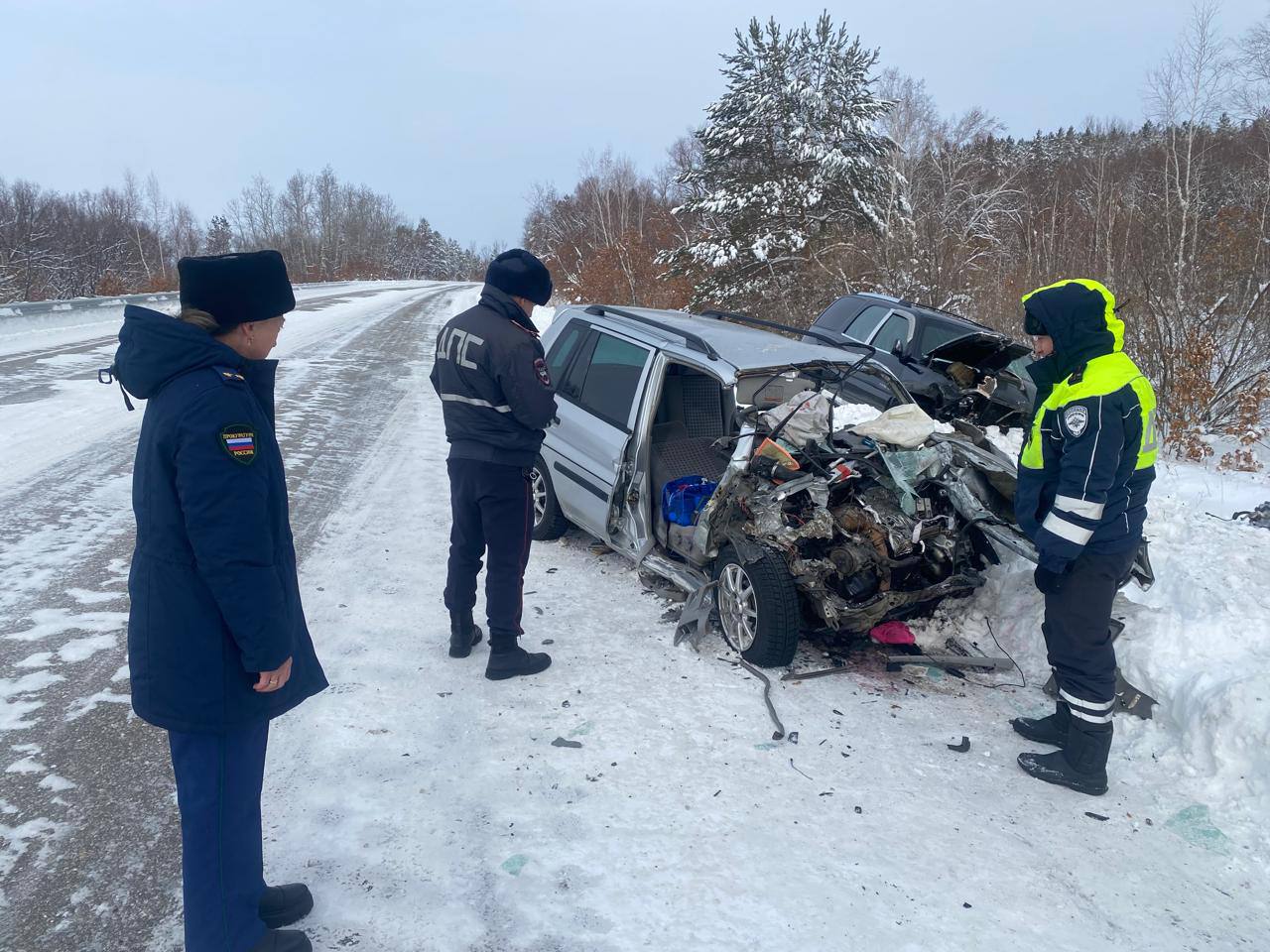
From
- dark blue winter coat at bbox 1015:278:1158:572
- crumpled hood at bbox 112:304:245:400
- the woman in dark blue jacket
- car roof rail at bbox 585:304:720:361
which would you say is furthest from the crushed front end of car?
crumpled hood at bbox 112:304:245:400

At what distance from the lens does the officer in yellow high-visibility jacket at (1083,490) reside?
330cm

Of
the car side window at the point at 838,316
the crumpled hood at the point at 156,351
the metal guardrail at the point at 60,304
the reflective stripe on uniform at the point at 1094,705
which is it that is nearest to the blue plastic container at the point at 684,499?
the reflective stripe on uniform at the point at 1094,705

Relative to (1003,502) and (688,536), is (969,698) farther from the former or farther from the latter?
(688,536)

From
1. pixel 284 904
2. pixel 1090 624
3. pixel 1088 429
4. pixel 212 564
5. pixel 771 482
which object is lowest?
pixel 284 904

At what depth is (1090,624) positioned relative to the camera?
3471mm

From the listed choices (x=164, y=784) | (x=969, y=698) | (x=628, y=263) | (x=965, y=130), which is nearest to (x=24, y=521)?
(x=164, y=784)

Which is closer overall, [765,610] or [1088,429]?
[1088,429]

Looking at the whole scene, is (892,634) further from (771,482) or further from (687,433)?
(687,433)

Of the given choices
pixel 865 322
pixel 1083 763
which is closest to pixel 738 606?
pixel 1083 763

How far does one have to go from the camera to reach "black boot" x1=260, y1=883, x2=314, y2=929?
7.99ft

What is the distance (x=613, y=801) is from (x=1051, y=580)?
2193 millimetres

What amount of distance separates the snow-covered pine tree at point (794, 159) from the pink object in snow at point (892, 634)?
557 inches

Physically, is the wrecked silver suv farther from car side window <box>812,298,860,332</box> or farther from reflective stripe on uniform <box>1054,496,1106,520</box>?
car side window <box>812,298,860,332</box>

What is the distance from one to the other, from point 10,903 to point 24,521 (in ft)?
13.3
